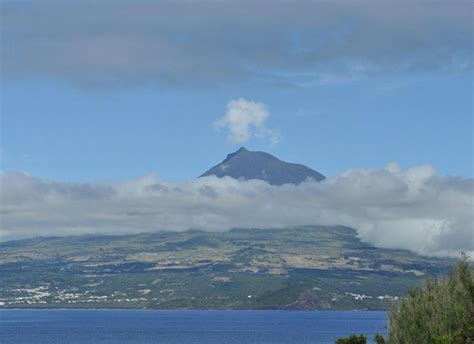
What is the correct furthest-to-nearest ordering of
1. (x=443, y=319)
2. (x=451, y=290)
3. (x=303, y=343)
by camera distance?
1. (x=303, y=343)
2. (x=451, y=290)
3. (x=443, y=319)

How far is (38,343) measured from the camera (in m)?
194

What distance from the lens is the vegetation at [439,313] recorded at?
123ft

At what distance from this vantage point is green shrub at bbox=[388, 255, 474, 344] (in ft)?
123

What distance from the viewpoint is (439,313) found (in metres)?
39.0

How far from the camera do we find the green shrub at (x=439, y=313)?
3756 centimetres

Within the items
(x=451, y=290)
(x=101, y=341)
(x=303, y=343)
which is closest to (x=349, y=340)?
(x=451, y=290)

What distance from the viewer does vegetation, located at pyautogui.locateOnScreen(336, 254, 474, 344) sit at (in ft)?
123

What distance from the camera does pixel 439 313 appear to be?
39.0 meters

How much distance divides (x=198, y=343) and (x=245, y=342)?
11406 millimetres

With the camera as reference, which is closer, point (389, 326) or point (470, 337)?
point (470, 337)

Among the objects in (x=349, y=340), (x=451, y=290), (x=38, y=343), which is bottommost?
(x=38, y=343)

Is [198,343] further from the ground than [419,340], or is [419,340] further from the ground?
[419,340]

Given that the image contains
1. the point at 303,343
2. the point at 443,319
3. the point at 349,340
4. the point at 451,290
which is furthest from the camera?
the point at 303,343

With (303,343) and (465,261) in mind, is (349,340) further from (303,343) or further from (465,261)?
(303,343)
